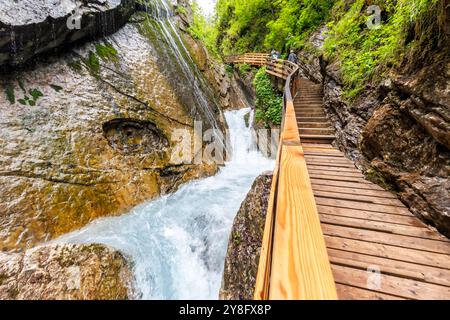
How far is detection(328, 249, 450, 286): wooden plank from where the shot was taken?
1686 millimetres

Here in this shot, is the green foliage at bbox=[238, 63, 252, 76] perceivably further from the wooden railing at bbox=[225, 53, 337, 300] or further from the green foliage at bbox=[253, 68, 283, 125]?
the wooden railing at bbox=[225, 53, 337, 300]

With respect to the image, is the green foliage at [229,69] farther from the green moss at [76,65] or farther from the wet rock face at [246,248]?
the wet rock face at [246,248]

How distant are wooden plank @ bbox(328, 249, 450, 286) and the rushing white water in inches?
119

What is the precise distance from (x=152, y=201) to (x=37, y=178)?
275 cm

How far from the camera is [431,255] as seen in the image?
1.88m

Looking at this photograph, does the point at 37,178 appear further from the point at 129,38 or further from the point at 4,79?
the point at 129,38

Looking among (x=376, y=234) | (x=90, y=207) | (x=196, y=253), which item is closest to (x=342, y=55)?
(x=376, y=234)

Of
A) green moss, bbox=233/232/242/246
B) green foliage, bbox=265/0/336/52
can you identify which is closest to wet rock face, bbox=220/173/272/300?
green moss, bbox=233/232/242/246

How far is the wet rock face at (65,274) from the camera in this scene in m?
3.23

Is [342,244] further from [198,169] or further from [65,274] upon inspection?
[198,169]

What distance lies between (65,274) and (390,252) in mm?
4863

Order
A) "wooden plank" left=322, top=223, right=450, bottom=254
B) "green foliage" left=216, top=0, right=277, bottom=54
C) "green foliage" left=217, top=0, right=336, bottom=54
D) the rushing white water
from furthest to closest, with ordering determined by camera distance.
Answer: "green foliage" left=216, top=0, right=277, bottom=54 < "green foliage" left=217, top=0, right=336, bottom=54 < the rushing white water < "wooden plank" left=322, top=223, right=450, bottom=254

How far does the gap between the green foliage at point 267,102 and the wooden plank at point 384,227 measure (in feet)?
29.5

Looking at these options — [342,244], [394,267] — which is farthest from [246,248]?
[394,267]
